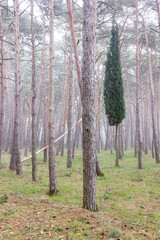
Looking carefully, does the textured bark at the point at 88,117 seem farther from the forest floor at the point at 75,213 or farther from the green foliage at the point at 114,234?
the green foliage at the point at 114,234

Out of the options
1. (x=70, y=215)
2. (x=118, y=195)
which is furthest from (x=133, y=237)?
(x=118, y=195)

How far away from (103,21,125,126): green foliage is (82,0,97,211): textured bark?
338 inches

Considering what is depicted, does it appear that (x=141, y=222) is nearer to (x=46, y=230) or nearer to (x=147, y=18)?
(x=46, y=230)

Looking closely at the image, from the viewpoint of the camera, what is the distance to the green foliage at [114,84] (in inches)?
540

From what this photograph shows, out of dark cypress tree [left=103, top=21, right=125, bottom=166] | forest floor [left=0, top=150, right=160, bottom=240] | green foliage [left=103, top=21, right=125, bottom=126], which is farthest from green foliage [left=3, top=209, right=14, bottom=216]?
green foliage [left=103, top=21, right=125, bottom=126]

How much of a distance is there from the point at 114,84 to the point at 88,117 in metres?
9.09

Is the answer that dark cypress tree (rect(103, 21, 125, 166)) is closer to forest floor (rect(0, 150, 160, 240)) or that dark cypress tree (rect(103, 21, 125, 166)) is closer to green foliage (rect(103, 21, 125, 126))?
green foliage (rect(103, 21, 125, 126))

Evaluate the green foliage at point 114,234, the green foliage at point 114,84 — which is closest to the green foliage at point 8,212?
the green foliage at point 114,234

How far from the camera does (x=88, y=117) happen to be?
527cm

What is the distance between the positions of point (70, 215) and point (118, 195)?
2.86 meters

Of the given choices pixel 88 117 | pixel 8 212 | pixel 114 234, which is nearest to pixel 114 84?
pixel 88 117

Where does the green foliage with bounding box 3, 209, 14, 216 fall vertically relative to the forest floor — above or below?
above

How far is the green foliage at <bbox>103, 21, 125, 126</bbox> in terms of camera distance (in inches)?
540

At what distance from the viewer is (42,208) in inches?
220
